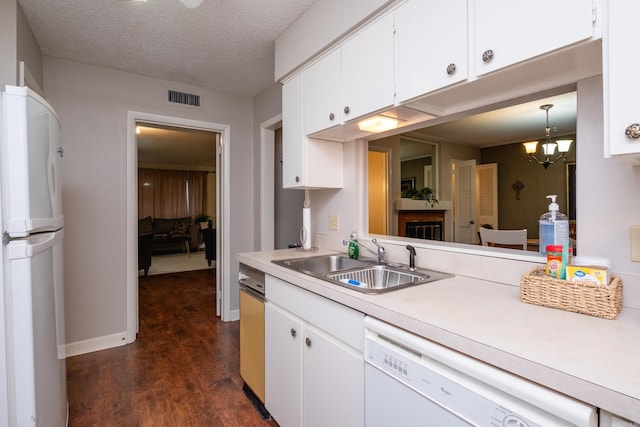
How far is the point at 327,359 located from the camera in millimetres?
1296

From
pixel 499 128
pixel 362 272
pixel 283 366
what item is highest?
pixel 499 128

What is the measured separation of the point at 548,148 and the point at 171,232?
27.7 ft

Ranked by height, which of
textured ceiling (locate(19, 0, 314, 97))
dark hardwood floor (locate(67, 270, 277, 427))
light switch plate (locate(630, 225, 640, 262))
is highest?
textured ceiling (locate(19, 0, 314, 97))

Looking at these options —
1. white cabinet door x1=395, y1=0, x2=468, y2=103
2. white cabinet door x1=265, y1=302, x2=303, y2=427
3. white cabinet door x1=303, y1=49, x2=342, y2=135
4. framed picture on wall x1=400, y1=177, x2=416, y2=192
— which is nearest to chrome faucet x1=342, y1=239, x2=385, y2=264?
white cabinet door x1=265, y1=302, x2=303, y2=427

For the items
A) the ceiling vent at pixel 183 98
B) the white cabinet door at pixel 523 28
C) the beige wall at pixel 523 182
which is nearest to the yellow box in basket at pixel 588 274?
the white cabinet door at pixel 523 28

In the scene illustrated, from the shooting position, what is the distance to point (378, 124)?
67.9 inches

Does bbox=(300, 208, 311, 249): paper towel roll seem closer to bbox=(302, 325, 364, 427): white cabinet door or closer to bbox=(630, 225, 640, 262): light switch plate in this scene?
bbox=(302, 325, 364, 427): white cabinet door

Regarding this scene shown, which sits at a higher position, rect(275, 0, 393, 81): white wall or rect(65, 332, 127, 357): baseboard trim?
rect(275, 0, 393, 81): white wall

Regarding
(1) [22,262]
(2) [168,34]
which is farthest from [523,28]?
(2) [168,34]

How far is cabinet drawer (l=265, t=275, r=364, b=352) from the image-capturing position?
1.15m

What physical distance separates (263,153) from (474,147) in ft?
6.58

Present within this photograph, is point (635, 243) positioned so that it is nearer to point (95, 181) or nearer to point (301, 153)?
point (301, 153)

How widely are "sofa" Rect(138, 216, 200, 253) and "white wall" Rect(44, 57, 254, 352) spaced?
16.9ft

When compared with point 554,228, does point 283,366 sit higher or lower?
lower
